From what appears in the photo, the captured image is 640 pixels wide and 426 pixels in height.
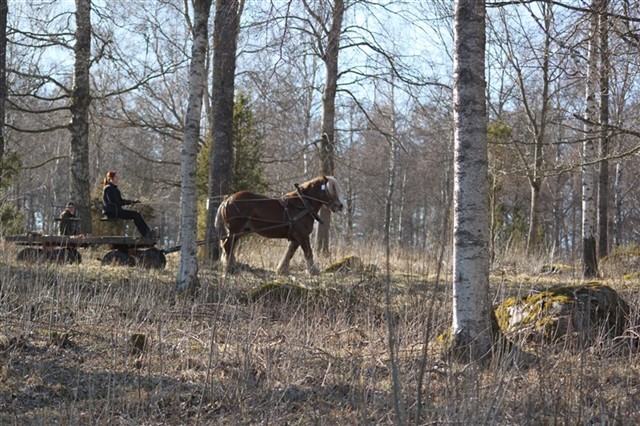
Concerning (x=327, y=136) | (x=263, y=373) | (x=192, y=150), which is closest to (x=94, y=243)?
(x=192, y=150)

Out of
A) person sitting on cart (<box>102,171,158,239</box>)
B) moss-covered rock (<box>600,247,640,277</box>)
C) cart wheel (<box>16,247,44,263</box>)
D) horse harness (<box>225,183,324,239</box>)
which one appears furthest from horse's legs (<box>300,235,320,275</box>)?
moss-covered rock (<box>600,247,640,277</box>)

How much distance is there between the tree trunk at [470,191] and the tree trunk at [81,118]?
10705 millimetres

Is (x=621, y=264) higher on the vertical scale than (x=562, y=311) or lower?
higher

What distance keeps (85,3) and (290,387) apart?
12413 millimetres

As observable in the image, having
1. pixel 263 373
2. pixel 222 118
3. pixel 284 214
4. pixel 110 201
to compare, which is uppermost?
pixel 222 118

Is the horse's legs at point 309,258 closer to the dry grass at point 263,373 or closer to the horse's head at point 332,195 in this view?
the horse's head at point 332,195

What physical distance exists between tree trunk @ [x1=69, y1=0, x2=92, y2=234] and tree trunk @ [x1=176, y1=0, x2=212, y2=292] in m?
7.09

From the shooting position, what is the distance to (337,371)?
480 centimetres

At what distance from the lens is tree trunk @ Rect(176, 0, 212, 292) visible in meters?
7.92

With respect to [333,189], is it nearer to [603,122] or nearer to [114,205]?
[114,205]

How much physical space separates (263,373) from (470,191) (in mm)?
2045

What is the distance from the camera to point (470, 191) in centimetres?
544

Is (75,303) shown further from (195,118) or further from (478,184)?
(478,184)

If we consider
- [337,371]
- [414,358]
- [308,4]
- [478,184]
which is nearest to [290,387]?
[337,371]
